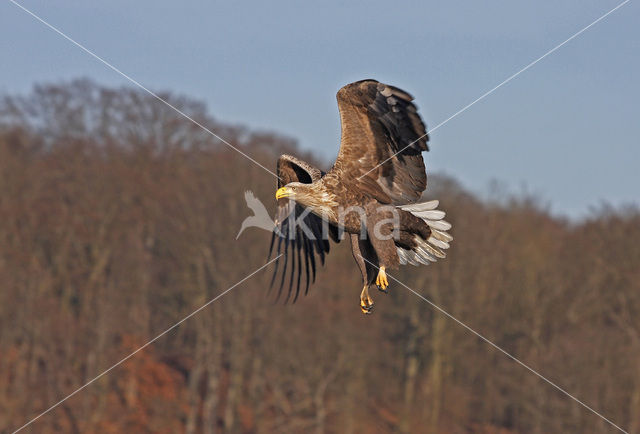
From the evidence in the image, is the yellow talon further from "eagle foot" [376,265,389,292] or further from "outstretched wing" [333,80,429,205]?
"outstretched wing" [333,80,429,205]


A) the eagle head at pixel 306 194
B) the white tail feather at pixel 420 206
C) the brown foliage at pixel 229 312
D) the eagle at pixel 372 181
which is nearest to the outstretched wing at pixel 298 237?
the eagle at pixel 372 181

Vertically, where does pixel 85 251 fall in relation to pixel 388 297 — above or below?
below

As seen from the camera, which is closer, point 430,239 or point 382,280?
point 382,280

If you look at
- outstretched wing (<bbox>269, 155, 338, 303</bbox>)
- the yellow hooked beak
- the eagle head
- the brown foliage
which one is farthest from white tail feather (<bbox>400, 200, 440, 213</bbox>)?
the brown foliage

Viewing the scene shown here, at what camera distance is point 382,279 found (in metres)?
10.4

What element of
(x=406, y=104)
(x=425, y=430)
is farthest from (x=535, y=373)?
(x=406, y=104)

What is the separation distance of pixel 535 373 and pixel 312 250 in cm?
1973

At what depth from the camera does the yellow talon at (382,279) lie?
10.4m

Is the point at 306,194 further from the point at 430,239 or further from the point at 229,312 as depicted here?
the point at 229,312

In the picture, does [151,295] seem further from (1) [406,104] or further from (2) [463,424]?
Answer: (1) [406,104]

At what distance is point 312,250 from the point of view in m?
12.1

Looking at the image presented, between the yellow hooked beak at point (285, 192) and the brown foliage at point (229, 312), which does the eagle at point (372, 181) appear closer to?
the yellow hooked beak at point (285, 192)

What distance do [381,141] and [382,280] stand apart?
1.37 m

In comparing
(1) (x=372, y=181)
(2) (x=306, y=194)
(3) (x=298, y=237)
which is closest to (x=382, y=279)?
(1) (x=372, y=181)
